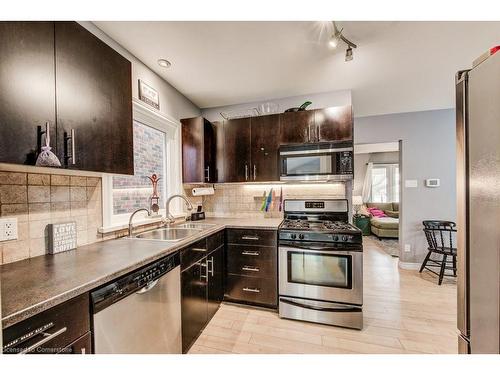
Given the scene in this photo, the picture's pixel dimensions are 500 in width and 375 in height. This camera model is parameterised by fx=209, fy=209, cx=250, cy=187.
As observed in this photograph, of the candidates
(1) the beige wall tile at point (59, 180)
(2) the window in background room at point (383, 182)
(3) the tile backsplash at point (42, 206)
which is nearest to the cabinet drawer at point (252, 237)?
(3) the tile backsplash at point (42, 206)

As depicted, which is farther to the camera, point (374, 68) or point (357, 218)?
point (357, 218)

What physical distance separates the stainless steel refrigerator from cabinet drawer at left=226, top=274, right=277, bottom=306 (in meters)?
1.61

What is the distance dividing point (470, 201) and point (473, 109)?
0.33m

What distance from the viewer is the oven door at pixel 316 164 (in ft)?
7.67

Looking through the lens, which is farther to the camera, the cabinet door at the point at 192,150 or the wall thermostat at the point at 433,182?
the wall thermostat at the point at 433,182

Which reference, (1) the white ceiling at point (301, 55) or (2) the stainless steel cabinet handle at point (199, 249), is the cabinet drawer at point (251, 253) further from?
(1) the white ceiling at point (301, 55)

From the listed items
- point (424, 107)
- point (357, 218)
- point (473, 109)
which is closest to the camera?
point (473, 109)

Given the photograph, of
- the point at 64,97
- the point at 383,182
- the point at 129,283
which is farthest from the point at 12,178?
the point at 383,182

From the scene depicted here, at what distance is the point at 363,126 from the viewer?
3705 mm

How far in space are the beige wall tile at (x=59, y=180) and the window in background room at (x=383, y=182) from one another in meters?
7.24

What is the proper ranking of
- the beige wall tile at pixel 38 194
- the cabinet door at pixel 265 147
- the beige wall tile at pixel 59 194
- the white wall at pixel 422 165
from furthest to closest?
the white wall at pixel 422 165
the cabinet door at pixel 265 147
the beige wall tile at pixel 59 194
the beige wall tile at pixel 38 194

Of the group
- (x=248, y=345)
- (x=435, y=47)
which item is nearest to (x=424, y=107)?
(x=435, y=47)
